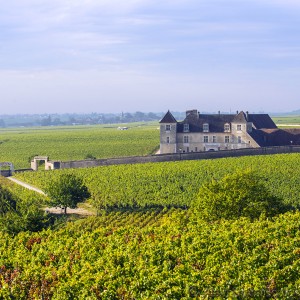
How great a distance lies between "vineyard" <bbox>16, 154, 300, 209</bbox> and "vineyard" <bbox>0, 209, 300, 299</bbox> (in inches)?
559

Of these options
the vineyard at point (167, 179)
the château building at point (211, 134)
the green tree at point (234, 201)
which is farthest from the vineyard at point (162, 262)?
the château building at point (211, 134)

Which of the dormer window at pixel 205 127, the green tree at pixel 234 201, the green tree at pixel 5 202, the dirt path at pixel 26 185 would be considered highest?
the dormer window at pixel 205 127

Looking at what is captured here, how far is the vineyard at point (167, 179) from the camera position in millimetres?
43375

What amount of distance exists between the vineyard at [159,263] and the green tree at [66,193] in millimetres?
13715

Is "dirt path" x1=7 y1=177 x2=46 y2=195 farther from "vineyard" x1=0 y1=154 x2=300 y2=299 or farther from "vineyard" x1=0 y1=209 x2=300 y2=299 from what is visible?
"vineyard" x1=0 y1=209 x2=300 y2=299

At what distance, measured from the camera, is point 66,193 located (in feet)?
139

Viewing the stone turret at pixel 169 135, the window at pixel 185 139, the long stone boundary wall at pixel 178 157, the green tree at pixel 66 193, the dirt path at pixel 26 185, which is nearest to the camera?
the green tree at pixel 66 193

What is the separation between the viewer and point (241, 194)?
33.0 m

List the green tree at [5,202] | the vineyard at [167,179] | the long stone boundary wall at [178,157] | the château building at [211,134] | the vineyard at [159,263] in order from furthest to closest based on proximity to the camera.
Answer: the château building at [211,134] < the long stone boundary wall at [178,157] < the vineyard at [167,179] < the green tree at [5,202] < the vineyard at [159,263]

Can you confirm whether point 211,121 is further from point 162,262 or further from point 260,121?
point 162,262

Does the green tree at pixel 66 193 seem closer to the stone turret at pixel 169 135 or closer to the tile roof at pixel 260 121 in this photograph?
the stone turret at pixel 169 135

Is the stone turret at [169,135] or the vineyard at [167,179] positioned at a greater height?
the stone turret at [169,135]

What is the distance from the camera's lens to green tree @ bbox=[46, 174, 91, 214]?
4238 cm

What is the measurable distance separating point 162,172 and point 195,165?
4184 millimetres
